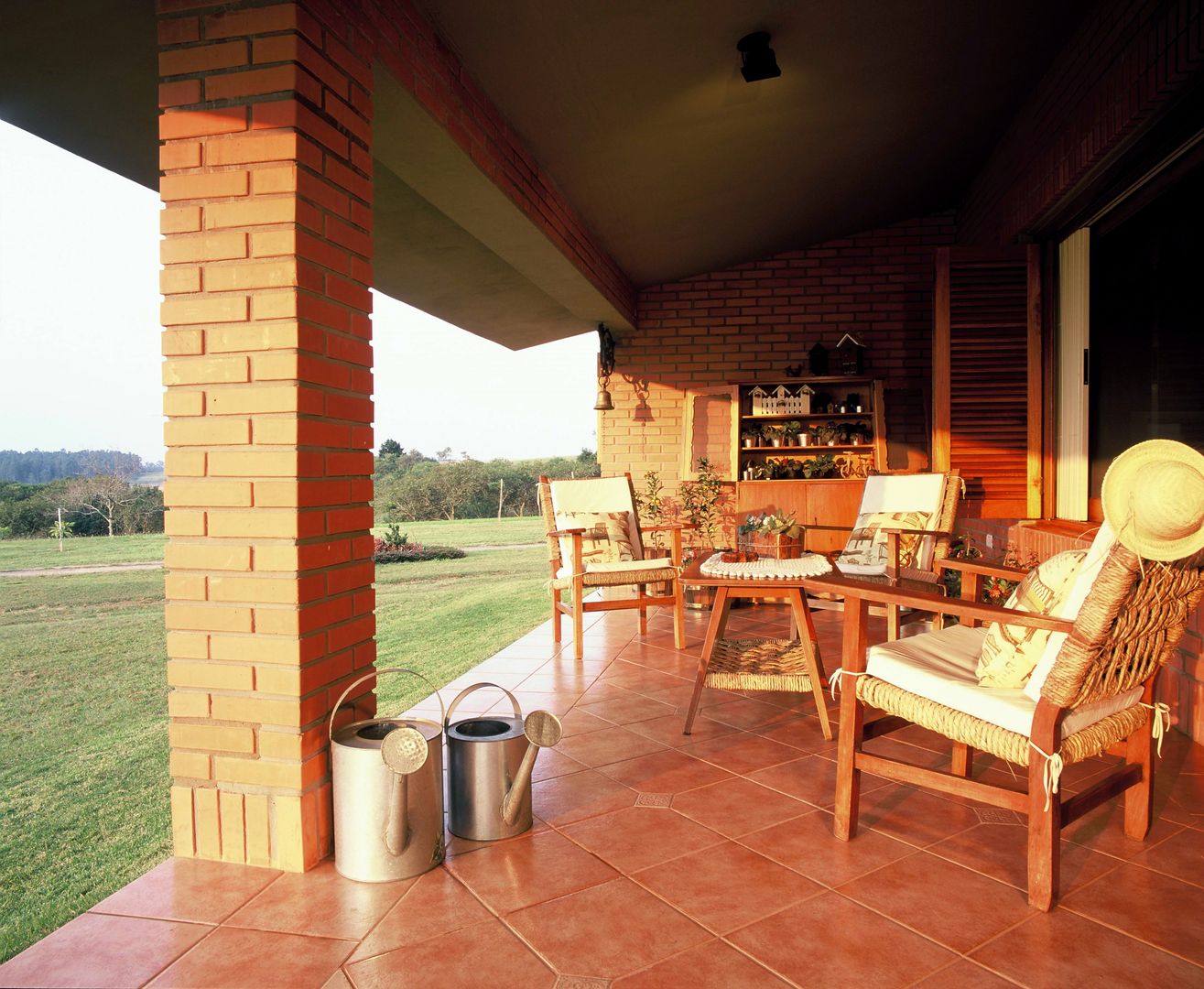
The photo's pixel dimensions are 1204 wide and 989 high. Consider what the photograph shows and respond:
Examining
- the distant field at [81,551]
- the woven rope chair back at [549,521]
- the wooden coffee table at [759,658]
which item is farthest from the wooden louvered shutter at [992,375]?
the distant field at [81,551]

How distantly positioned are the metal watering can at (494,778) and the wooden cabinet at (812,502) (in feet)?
14.3

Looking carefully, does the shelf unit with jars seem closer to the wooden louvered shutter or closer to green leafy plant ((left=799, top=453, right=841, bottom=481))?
green leafy plant ((left=799, top=453, right=841, bottom=481))

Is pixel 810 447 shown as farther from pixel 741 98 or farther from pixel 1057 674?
pixel 1057 674

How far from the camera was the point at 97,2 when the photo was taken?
2.09m

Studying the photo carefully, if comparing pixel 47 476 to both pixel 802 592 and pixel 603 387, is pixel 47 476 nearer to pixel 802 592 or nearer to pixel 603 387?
pixel 603 387

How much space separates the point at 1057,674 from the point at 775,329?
18.2 feet

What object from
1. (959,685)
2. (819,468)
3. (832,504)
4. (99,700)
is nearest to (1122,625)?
(959,685)

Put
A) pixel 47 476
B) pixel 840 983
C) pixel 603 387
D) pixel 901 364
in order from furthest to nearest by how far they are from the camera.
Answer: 1. pixel 603 387
2. pixel 901 364
3. pixel 47 476
4. pixel 840 983

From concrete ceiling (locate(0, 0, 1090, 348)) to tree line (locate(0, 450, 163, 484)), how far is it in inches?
96.8

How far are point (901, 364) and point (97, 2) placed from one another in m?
5.98

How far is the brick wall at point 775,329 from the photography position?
6586 mm

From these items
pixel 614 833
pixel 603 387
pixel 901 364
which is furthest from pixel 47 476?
pixel 901 364

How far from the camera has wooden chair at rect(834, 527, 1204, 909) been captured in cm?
162

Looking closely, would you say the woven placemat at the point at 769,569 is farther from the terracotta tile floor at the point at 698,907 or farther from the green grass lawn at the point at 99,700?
the green grass lawn at the point at 99,700
